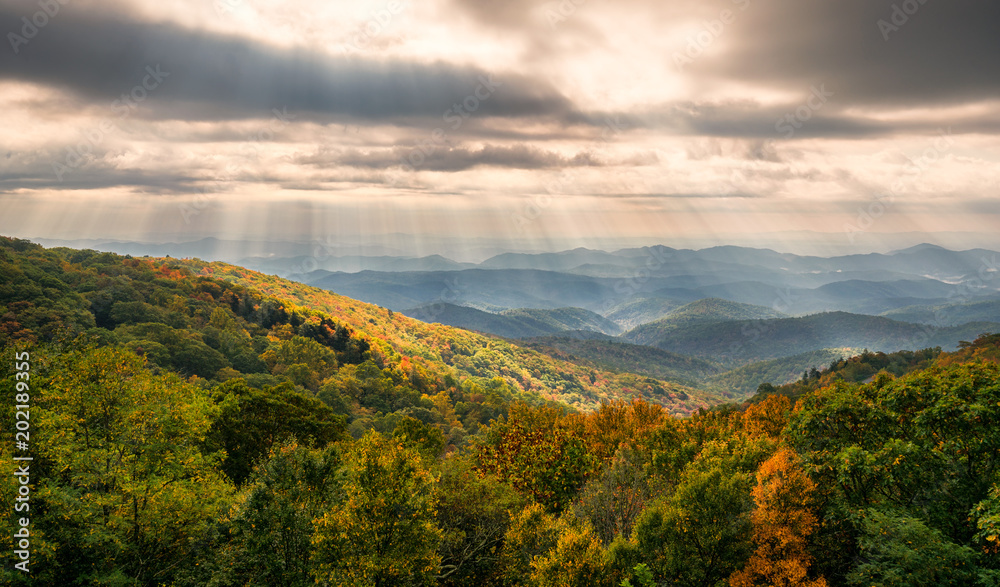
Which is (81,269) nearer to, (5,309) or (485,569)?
(5,309)

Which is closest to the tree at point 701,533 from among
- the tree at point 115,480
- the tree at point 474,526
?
the tree at point 474,526

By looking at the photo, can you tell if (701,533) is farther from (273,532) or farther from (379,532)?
(273,532)

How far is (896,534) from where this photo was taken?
20.6 m

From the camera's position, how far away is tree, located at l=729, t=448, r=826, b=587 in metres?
23.7

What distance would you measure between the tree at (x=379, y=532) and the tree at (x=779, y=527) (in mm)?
16201

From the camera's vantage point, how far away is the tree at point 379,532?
66.5ft

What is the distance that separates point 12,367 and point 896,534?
2103 inches

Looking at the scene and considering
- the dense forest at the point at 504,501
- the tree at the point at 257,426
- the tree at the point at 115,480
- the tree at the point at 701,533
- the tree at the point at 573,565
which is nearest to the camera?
the dense forest at the point at 504,501

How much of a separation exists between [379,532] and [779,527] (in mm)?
20259

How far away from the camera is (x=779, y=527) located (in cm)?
2412

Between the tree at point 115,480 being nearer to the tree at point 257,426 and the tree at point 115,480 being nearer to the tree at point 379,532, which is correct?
the tree at point 379,532

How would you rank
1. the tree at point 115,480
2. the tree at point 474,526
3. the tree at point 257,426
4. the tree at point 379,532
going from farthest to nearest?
the tree at point 257,426 → the tree at point 474,526 → the tree at point 115,480 → the tree at point 379,532

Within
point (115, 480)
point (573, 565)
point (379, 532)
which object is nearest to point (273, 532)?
point (379, 532)

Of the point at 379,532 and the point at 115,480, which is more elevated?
the point at 115,480
